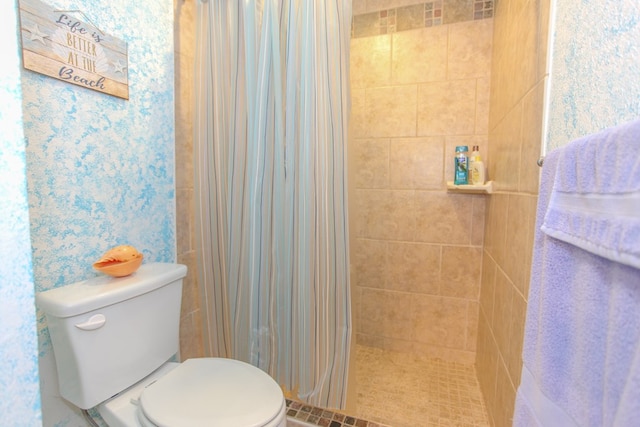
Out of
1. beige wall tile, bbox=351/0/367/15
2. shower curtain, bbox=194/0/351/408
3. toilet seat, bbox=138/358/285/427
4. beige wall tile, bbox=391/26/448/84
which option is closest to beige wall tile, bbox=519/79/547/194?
shower curtain, bbox=194/0/351/408

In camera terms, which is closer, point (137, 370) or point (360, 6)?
point (137, 370)

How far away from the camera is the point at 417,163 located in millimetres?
1853

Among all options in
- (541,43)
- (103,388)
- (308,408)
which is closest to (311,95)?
(541,43)

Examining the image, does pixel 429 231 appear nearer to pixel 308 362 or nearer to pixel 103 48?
pixel 308 362

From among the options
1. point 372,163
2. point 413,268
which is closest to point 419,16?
point 372,163

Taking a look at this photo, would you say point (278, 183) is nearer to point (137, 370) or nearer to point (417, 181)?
point (137, 370)

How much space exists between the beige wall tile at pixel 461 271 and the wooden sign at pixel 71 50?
74.3 inches

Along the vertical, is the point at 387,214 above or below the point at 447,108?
below

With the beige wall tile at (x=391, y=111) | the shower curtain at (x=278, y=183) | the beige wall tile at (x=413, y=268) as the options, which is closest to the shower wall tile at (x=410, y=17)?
the beige wall tile at (x=391, y=111)

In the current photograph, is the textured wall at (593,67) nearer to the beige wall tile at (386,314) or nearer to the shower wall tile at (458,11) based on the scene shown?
the shower wall tile at (458,11)

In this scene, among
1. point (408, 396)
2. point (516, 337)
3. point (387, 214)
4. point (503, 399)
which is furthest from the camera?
point (387, 214)

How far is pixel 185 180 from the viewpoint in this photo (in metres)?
1.50

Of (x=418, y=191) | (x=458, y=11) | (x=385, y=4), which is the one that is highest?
(x=385, y=4)

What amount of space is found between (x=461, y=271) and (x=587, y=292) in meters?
1.47
